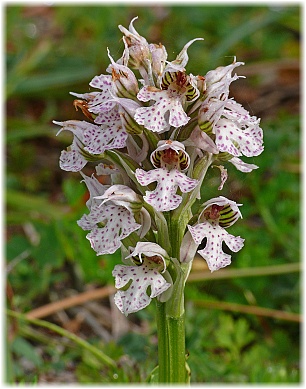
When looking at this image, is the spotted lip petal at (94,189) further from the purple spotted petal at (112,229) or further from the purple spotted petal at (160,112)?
the purple spotted petal at (160,112)

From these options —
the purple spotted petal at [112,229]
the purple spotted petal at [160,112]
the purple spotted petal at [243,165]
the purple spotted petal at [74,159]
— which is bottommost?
the purple spotted petal at [112,229]

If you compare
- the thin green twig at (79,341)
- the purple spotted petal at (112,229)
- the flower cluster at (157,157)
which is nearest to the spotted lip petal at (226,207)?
the flower cluster at (157,157)

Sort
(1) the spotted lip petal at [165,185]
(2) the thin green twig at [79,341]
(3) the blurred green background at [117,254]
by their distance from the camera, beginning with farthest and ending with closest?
(3) the blurred green background at [117,254] → (2) the thin green twig at [79,341] → (1) the spotted lip petal at [165,185]

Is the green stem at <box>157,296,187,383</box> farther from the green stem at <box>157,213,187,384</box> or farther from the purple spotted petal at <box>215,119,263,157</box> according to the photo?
the purple spotted petal at <box>215,119,263,157</box>

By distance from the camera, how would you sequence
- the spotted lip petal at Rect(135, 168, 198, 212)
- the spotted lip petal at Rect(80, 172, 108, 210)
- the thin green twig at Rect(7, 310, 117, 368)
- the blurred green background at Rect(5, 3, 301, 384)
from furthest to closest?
the blurred green background at Rect(5, 3, 301, 384)
the thin green twig at Rect(7, 310, 117, 368)
the spotted lip petal at Rect(80, 172, 108, 210)
the spotted lip petal at Rect(135, 168, 198, 212)

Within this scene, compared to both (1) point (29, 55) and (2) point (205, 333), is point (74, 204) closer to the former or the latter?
(2) point (205, 333)

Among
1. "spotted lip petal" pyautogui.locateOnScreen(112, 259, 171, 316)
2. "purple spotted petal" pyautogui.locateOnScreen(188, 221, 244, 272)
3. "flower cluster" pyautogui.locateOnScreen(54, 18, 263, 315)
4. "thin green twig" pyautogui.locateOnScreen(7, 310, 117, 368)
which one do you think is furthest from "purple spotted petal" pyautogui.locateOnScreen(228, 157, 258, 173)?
"thin green twig" pyautogui.locateOnScreen(7, 310, 117, 368)

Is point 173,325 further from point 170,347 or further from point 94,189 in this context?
point 94,189
